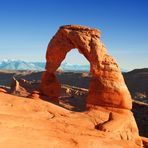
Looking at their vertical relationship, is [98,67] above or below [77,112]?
above

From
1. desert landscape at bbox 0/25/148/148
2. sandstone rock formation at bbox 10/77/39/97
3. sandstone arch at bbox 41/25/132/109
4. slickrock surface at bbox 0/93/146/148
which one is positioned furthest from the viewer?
sandstone rock formation at bbox 10/77/39/97

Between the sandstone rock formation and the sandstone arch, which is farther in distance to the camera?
the sandstone rock formation

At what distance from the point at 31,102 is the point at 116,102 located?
467 cm

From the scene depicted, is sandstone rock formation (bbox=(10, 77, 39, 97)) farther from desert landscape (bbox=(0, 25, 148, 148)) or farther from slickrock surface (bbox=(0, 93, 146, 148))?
slickrock surface (bbox=(0, 93, 146, 148))

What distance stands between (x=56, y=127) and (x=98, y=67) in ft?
20.3

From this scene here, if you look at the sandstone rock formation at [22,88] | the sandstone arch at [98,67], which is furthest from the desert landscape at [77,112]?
the sandstone rock formation at [22,88]

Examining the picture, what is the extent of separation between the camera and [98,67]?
1686 cm

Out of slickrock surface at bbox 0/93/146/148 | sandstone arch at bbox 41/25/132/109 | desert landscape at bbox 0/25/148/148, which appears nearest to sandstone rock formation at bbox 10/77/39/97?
desert landscape at bbox 0/25/148/148

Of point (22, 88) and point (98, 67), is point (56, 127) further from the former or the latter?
point (22, 88)

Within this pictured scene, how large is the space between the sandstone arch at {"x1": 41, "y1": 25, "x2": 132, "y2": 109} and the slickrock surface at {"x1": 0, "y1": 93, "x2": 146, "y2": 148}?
64 centimetres

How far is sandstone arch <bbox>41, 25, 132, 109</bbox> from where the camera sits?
53.8 feet

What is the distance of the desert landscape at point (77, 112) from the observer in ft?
33.5

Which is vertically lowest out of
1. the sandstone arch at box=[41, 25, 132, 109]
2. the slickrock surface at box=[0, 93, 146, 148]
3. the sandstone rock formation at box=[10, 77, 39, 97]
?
the sandstone rock formation at box=[10, 77, 39, 97]

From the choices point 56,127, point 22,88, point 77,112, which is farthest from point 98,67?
point 22,88
